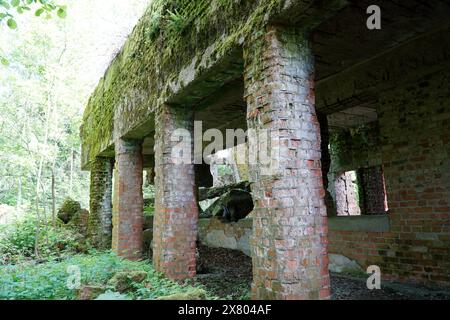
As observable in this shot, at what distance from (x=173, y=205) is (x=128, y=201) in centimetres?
279

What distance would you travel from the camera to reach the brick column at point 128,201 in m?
8.16

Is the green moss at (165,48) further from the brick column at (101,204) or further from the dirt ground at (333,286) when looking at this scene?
the dirt ground at (333,286)

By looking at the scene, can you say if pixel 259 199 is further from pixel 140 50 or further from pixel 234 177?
pixel 234 177

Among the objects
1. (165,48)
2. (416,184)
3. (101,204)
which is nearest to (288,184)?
(416,184)

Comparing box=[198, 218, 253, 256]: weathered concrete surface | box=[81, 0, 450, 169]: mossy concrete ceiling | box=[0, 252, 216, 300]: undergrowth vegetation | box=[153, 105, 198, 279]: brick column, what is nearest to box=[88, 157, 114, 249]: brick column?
box=[81, 0, 450, 169]: mossy concrete ceiling

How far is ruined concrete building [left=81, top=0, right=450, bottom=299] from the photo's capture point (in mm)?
3301

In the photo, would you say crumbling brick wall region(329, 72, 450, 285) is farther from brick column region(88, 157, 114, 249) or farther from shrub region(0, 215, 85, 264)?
shrub region(0, 215, 85, 264)

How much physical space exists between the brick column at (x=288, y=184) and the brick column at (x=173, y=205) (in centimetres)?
253

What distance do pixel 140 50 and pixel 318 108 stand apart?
3.94 m

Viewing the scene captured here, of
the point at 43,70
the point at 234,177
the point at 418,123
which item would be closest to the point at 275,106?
the point at 418,123

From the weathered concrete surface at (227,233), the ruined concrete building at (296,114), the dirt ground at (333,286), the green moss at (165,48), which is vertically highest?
the green moss at (165,48)

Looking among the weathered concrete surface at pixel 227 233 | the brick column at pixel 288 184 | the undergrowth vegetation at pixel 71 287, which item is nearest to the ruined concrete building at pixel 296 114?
the brick column at pixel 288 184

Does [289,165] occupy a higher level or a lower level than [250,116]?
lower

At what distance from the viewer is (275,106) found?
3373 mm
